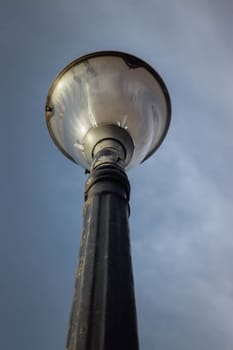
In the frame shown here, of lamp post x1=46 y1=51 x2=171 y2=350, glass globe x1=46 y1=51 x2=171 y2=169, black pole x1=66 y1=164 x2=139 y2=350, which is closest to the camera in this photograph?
black pole x1=66 y1=164 x2=139 y2=350

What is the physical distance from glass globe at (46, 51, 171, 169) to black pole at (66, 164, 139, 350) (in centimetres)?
70

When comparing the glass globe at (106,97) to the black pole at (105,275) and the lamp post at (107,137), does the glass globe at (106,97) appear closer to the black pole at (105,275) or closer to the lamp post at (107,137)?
the lamp post at (107,137)

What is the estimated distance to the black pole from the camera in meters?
1.36

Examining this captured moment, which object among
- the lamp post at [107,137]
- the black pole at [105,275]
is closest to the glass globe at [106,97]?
the lamp post at [107,137]

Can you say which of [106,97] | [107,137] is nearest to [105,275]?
[107,137]

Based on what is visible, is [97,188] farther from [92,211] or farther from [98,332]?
[98,332]

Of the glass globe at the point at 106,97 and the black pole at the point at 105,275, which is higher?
the glass globe at the point at 106,97

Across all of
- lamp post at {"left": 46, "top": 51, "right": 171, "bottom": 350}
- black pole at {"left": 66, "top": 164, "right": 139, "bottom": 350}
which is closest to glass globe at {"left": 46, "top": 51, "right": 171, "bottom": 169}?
lamp post at {"left": 46, "top": 51, "right": 171, "bottom": 350}

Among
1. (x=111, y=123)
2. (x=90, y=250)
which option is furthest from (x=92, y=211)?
(x=111, y=123)

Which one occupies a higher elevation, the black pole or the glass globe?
the glass globe

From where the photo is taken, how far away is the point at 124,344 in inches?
52.7

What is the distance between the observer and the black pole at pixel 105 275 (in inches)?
53.6

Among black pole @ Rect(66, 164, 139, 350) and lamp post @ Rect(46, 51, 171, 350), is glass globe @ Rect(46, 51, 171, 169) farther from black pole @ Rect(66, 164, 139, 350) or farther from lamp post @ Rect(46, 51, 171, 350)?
black pole @ Rect(66, 164, 139, 350)

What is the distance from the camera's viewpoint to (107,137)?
2.58 metres
